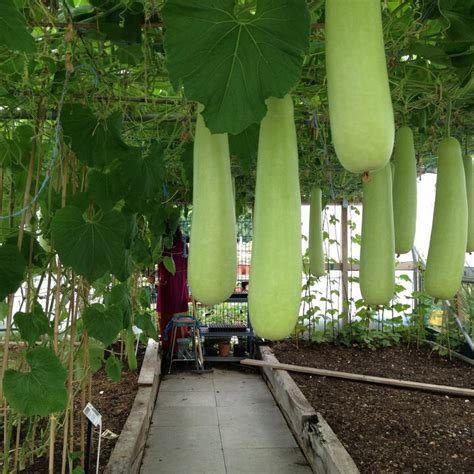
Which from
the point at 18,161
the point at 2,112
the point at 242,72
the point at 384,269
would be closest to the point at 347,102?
the point at 242,72

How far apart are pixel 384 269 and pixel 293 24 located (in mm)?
536

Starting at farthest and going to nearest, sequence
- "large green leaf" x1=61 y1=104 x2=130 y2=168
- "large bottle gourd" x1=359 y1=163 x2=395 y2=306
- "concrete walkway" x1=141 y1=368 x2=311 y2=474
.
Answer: "concrete walkway" x1=141 y1=368 x2=311 y2=474
"large green leaf" x1=61 y1=104 x2=130 y2=168
"large bottle gourd" x1=359 y1=163 x2=395 y2=306

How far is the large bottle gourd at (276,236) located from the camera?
805mm

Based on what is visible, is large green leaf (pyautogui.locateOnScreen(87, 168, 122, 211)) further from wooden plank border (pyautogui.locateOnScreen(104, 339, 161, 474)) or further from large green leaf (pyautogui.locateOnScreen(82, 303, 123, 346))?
wooden plank border (pyautogui.locateOnScreen(104, 339, 161, 474))

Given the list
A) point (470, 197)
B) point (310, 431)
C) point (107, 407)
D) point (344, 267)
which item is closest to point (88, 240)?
point (470, 197)

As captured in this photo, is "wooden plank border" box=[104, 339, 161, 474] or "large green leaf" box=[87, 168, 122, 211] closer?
"large green leaf" box=[87, 168, 122, 211]

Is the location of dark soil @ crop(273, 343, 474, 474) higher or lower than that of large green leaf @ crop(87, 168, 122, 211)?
lower

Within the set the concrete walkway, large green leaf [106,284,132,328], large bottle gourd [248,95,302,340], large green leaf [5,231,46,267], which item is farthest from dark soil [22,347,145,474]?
large bottle gourd [248,95,302,340]

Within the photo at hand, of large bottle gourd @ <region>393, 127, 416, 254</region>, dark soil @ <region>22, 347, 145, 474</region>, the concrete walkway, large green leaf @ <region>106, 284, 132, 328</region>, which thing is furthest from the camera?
the concrete walkway

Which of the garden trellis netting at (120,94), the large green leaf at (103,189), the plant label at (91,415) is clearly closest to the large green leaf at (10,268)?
the garden trellis netting at (120,94)

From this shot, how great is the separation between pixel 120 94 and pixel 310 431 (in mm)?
2713

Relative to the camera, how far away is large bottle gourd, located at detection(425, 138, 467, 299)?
46.5 inches

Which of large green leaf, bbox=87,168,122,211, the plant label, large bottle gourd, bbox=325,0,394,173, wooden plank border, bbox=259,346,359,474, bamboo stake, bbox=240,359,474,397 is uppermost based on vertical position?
large green leaf, bbox=87,168,122,211

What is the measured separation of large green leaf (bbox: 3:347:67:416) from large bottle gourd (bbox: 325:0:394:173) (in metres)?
1.38
